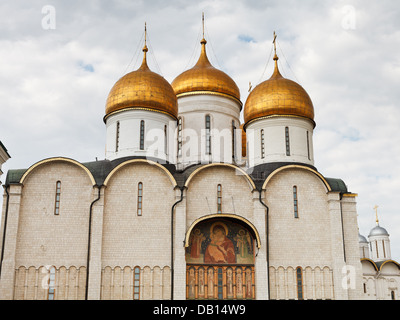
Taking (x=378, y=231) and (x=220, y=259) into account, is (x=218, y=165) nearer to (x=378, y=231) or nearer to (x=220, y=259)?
(x=220, y=259)

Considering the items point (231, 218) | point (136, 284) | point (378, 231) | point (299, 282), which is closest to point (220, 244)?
point (231, 218)

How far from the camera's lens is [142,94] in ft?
53.5

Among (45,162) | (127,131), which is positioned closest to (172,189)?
(127,131)

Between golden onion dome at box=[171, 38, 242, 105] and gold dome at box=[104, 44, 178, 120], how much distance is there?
70.3 inches

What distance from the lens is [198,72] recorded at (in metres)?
18.8

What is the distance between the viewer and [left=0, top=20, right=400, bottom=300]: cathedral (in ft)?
46.3

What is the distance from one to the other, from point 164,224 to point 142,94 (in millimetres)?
4317

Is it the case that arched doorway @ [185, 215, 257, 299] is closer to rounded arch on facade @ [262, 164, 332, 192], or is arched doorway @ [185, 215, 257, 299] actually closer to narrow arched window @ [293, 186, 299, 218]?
narrow arched window @ [293, 186, 299, 218]

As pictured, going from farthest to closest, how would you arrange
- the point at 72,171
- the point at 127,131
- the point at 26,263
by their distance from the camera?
1. the point at 127,131
2. the point at 72,171
3. the point at 26,263

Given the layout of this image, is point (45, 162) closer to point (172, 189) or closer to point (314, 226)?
point (172, 189)

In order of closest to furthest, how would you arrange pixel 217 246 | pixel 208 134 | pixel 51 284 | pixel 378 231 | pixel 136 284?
1. pixel 51 284
2. pixel 136 284
3. pixel 217 246
4. pixel 208 134
5. pixel 378 231

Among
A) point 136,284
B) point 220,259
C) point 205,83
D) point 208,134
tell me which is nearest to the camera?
point 136,284

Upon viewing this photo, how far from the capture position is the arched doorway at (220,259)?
1450 cm

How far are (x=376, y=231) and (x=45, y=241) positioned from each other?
2119cm
